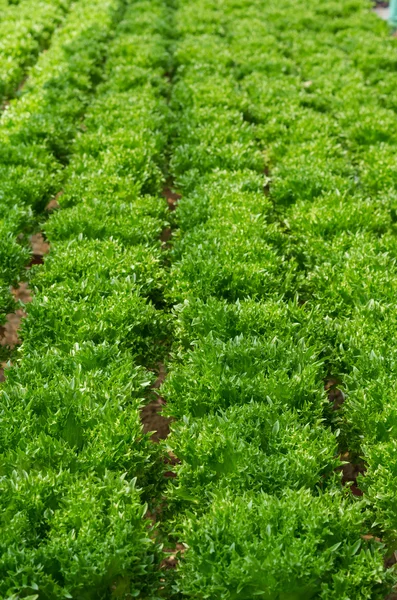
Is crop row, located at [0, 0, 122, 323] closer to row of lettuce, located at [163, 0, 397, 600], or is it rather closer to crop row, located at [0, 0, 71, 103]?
crop row, located at [0, 0, 71, 103]

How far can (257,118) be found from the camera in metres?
10.0

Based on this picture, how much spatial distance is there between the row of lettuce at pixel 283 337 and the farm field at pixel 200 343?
0.06ft

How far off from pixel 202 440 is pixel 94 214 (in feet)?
11.6

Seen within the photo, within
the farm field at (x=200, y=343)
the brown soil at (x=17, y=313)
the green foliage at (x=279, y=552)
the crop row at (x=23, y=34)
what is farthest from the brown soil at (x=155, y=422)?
the crop row at (x=23, y=34)

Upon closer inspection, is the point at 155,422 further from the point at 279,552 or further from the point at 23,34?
the point at 23,34

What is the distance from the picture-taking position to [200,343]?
202 inches

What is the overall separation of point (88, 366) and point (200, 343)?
944 millimetres

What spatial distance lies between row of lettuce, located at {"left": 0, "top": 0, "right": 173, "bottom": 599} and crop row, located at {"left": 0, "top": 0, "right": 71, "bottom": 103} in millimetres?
2115

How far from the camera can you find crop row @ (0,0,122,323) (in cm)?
667

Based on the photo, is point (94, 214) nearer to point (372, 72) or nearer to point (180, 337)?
point (180, 337)

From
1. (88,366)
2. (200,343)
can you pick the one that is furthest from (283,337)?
(88,366)

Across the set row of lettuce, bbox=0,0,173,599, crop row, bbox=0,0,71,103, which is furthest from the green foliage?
crop row, bbox=0,0,71,103

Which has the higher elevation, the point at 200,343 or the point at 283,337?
the point at 283,337

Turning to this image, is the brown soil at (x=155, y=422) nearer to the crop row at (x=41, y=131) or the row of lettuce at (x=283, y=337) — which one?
the row of lettuce at (x=283, y=337)
